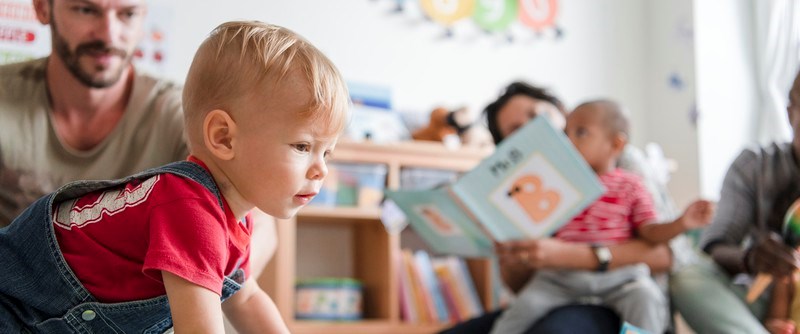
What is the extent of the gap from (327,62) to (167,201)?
0.22m

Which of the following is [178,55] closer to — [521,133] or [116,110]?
[116,110]

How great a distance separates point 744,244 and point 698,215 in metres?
0.18

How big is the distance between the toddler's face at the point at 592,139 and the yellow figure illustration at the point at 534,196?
267 millimetres

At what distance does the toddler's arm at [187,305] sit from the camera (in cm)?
79

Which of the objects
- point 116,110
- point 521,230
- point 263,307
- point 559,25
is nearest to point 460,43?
point 559,25

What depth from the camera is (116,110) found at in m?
1.43

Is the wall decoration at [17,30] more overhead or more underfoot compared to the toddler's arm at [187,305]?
more overhead

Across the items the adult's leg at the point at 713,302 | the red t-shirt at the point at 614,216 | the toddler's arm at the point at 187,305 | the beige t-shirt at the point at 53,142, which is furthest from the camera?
the red t-shirt at the point at 614,216

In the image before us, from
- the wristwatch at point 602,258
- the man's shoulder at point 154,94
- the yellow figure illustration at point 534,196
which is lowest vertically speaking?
the wristwatch at point 602,258

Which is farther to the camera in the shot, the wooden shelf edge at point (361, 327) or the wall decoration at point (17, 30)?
the wooden shelf edge at point (361, 327)

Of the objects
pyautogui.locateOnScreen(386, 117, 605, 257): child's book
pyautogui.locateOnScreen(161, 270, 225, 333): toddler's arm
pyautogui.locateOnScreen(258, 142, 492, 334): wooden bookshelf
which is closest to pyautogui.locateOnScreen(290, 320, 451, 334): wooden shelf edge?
pyautogui.locateOnScreen(258, 142, 492, 334): wooden bookshelf

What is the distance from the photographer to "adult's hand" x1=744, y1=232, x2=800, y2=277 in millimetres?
1488

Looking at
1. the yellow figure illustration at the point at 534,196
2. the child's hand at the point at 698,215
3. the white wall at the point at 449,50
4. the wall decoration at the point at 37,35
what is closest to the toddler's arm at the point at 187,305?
the wall decoration at the point at 37,35

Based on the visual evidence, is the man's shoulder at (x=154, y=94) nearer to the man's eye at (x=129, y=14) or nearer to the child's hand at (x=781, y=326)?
the man's eye at (x=129, y=14)
